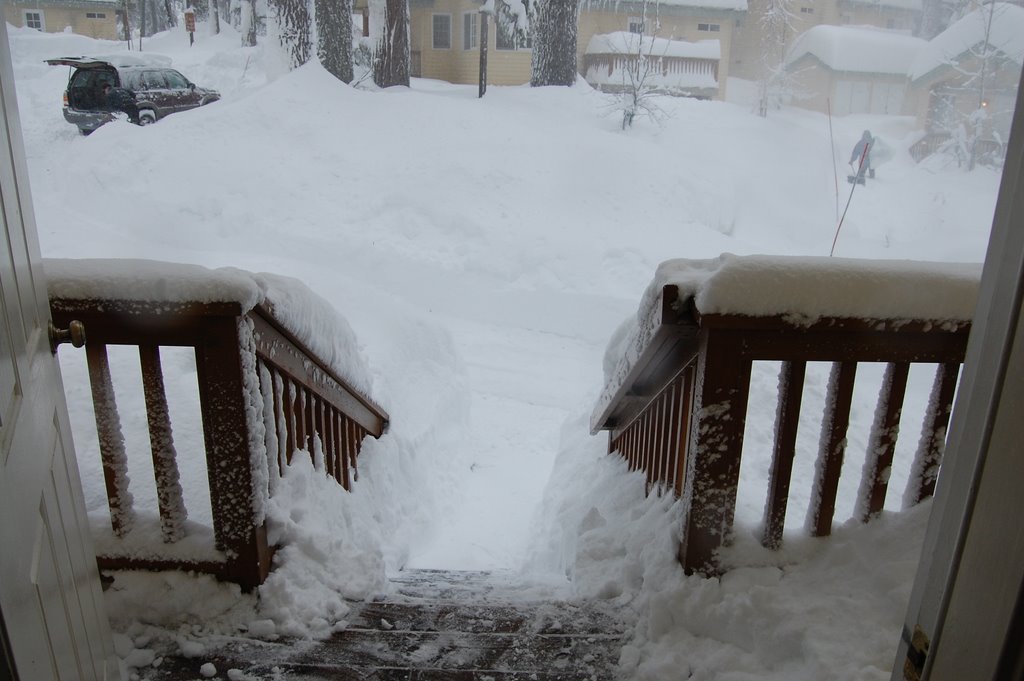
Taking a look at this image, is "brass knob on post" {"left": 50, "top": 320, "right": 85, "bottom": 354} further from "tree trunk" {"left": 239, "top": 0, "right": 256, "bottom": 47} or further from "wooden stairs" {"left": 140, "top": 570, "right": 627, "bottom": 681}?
"tree trunk" {"left": 239, "top": 0, "right": 256, "bottom": 47}

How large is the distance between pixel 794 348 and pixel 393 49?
13.6 metres

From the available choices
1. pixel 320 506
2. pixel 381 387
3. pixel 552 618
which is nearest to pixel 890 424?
pixel 552 618

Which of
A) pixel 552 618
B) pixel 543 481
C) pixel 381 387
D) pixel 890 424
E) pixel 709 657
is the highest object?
→ pixel 890 424

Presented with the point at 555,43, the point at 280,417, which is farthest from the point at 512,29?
the point at 280,417

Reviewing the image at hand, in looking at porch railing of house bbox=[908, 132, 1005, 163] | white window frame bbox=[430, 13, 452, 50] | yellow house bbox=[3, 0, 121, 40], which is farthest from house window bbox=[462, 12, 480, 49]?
porch railing of house bbox=[908, 132, 1005, 163]

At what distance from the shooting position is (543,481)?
5.03 metres

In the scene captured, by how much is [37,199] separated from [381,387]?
782cm

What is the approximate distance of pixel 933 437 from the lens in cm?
193

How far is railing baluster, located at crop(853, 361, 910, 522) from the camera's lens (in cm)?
188

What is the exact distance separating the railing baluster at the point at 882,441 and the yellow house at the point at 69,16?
437 inches

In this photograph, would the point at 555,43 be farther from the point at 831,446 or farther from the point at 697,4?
the point at 831,446

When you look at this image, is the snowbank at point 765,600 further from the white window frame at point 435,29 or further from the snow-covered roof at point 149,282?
the white window frame at point 435,29

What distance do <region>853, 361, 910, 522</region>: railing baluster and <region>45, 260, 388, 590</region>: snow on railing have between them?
5.48 ft

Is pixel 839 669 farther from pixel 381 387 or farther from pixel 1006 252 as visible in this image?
pixel 381 387
